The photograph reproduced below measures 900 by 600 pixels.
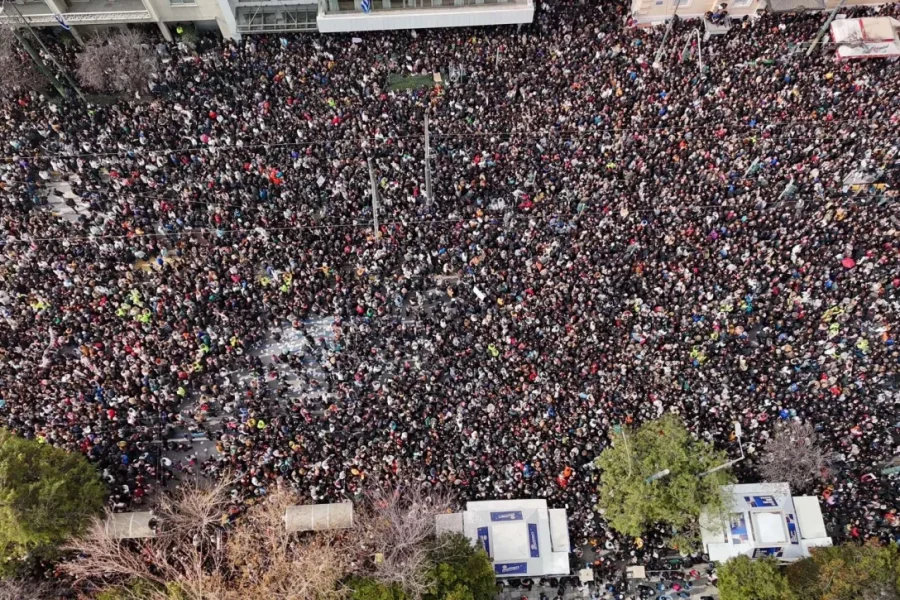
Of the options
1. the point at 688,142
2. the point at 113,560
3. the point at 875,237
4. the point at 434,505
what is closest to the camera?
the point at 113,560

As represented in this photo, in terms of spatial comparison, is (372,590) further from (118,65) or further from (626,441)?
(118,65)

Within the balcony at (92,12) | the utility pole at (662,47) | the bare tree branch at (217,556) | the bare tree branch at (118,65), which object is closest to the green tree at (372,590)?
the bare tree branch at (217,556)

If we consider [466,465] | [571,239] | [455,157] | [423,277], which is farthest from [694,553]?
[455,157]

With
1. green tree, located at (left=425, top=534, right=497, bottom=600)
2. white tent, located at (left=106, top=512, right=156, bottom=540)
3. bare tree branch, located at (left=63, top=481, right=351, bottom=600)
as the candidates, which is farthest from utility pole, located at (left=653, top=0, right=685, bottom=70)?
white tent, located at (left=106, top=512, right=156, bottom=540)

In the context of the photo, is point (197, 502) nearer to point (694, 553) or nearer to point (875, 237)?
point (694, 553)

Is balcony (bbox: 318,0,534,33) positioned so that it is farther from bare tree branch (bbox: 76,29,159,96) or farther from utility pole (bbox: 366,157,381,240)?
utility pole (bbox: 366,157,381,240)
